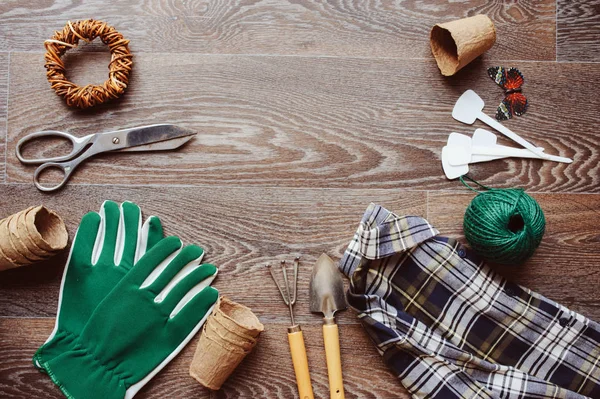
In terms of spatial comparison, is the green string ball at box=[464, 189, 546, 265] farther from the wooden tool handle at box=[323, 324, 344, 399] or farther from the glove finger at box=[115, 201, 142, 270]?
the glove finger at box=[115, 201, 142, 270]

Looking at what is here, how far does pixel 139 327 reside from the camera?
0.92m

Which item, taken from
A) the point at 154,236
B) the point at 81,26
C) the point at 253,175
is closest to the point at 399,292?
the point at 253,175

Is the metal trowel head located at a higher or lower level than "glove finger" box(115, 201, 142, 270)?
lower

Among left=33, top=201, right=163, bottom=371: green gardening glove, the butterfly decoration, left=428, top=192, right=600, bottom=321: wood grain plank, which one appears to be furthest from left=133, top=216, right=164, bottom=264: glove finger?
the butterfly decoration

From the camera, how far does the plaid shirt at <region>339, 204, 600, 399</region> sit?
0.91 meters

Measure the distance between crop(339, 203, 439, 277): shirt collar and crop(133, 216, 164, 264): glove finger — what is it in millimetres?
324

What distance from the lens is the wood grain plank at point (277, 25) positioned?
0.95m

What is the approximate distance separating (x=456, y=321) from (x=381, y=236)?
20cm

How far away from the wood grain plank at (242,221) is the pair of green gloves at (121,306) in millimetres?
25

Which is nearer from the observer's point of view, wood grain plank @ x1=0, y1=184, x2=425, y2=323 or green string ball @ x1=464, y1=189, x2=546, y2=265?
green string ball @ x1=464, y1=189, x2=546, y2=265

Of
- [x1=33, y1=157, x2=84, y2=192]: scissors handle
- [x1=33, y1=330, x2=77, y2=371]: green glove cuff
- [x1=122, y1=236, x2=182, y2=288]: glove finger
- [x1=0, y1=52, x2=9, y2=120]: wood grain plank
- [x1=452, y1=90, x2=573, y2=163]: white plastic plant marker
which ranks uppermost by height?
[x1=0, y1=52, x2=9, y2=120]: wood grain plank

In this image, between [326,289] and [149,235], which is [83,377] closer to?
[149,235]

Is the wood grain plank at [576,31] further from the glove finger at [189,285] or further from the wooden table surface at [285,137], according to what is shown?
the glove finger at [189,285]

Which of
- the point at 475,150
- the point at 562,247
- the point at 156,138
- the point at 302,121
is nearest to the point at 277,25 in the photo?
the point at 302,121
